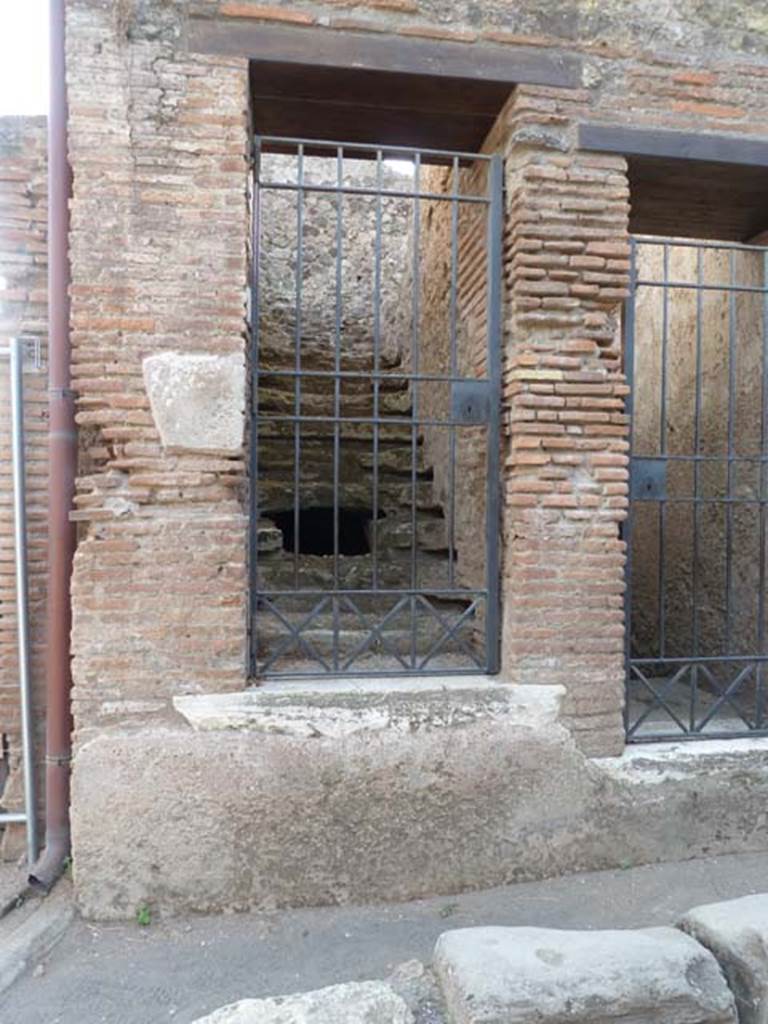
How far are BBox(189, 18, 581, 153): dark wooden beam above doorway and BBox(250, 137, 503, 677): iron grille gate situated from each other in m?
0.23

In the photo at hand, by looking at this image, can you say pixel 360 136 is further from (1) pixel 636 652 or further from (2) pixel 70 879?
(1) pixel 636 652

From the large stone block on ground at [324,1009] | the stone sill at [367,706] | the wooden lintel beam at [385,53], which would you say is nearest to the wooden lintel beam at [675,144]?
the wooden lintel beam at [385,53]

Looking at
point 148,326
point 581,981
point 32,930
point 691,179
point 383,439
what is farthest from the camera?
point 383,439

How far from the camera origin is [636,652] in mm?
6453

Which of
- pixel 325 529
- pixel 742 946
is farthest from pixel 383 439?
pixel 742 946

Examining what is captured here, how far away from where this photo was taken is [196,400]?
11.0 ft

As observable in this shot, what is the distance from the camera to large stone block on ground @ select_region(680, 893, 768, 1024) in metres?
2.53

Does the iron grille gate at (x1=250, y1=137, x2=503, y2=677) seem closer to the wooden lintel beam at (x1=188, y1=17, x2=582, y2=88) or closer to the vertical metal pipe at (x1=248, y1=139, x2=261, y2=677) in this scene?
the vertical metal pipe at (x1=248, y1=139, x2=261, y2=677)

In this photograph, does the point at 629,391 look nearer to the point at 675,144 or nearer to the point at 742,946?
the point at 675,144

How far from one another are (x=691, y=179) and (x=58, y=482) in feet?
12.3

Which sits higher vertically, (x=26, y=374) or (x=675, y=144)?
(x=675, y=144)

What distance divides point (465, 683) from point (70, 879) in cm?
210

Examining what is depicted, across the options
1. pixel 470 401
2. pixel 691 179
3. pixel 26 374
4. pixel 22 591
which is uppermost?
pixel 691 179

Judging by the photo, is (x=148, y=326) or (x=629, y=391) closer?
(x=148, y=326)
